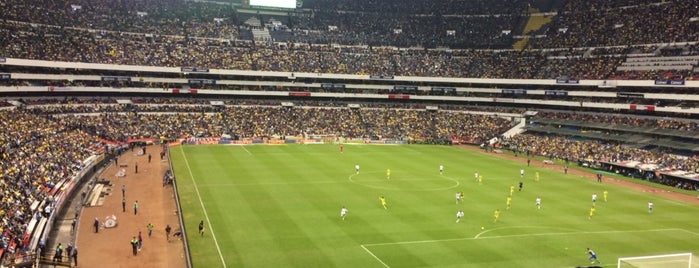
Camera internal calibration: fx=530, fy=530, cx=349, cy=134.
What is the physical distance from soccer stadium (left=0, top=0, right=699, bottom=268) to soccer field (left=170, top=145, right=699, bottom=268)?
0.77 ft

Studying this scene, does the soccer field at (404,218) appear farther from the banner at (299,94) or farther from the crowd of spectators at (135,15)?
the crowd of spectators at (135,15)

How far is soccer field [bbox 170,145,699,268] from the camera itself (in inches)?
1153

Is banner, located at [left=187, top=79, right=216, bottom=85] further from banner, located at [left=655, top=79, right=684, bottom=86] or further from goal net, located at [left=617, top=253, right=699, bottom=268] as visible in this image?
goal net, located at [left=617, top=253, right=699, bottom=268]

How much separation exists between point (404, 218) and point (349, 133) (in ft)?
163

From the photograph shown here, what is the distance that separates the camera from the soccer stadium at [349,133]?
3156 cm

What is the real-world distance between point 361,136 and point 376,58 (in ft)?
74.0

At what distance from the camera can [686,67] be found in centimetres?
7244

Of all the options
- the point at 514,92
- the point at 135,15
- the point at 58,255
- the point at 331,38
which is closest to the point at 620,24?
the point at 514,92

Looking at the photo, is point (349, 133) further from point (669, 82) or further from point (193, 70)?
point (669, 82)

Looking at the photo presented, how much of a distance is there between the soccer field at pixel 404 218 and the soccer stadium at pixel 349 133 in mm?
235

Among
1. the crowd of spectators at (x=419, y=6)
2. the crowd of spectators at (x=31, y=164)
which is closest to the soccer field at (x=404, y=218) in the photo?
the crowd of spectators at (x=31, y=164)

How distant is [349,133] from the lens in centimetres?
8581

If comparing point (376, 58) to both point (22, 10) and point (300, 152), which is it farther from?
point (22, 10)

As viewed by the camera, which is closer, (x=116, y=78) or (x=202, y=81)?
(x=116, y=78)
